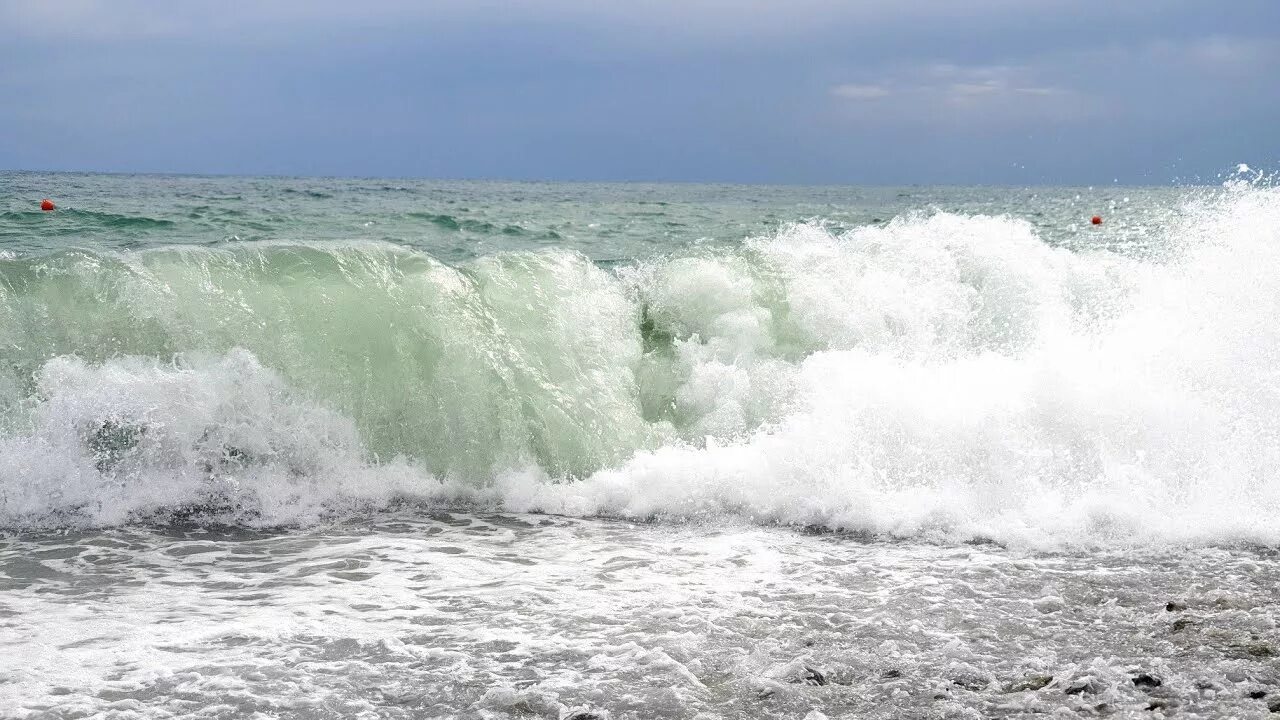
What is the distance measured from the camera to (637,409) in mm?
7484

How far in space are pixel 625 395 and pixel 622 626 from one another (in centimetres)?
362

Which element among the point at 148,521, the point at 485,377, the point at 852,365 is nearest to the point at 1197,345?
the point at 852,365

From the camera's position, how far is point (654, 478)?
6164 millimetres

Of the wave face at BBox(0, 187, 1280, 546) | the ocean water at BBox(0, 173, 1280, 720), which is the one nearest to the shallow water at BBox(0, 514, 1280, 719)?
the ocean water at BBox(0, 173, 1280, 720)

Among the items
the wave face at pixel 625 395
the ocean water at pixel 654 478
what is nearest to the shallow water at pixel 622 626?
the ocean water at pixel 654 478

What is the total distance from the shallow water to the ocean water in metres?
0.02

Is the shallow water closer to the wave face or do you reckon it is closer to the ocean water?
the ocean water

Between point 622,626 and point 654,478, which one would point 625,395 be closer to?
point 654,478

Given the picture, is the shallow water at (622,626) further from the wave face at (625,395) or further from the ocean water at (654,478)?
the wave face at (625,395)

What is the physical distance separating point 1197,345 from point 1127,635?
3.97 meters

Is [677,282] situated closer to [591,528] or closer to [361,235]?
[591,528]

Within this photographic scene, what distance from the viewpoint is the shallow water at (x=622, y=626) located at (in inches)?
130

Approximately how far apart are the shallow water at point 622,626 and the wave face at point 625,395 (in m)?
0.59

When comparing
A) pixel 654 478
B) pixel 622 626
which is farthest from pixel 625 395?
pixel 622 626
